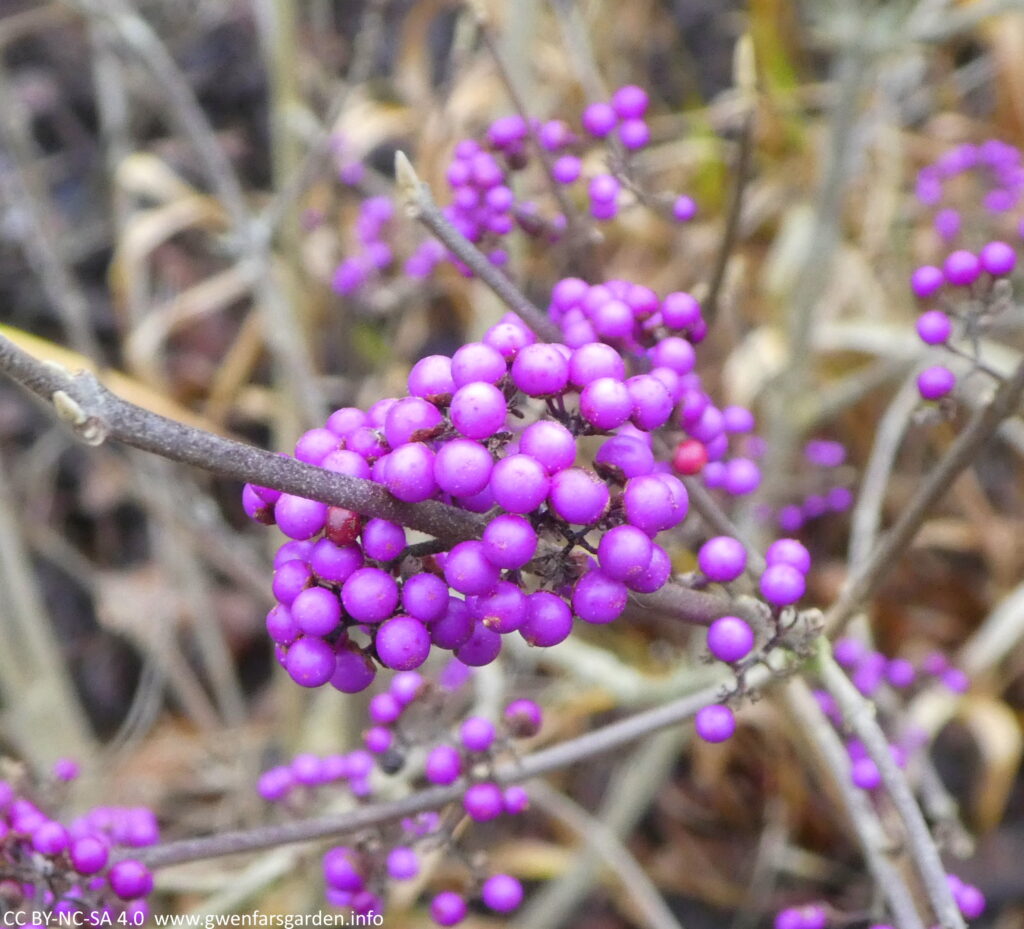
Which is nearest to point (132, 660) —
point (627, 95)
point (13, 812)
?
point (13, 812)

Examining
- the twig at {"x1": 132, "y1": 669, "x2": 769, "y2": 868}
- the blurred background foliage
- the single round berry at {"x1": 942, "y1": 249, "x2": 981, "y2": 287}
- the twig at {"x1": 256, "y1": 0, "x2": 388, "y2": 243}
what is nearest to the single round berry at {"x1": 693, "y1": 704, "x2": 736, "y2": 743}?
the twig at {"x1": 132, "y1": 669, "x2": 769, "y2": 868}

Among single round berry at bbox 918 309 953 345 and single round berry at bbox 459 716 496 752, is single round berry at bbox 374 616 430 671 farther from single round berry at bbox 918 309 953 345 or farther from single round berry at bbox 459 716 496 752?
single round berry at bbox 918 309 953 345

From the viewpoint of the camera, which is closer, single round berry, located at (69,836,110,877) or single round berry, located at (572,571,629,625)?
single round berry, located at (572,571,629,625)

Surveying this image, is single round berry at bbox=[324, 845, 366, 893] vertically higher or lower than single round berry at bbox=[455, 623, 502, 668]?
lower

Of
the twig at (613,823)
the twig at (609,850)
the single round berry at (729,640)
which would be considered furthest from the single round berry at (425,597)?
the twig at (613,823)

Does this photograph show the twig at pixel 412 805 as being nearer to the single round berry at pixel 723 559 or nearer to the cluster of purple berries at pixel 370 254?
the single round berry at pixel 723 559

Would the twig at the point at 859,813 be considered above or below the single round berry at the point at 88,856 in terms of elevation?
below
